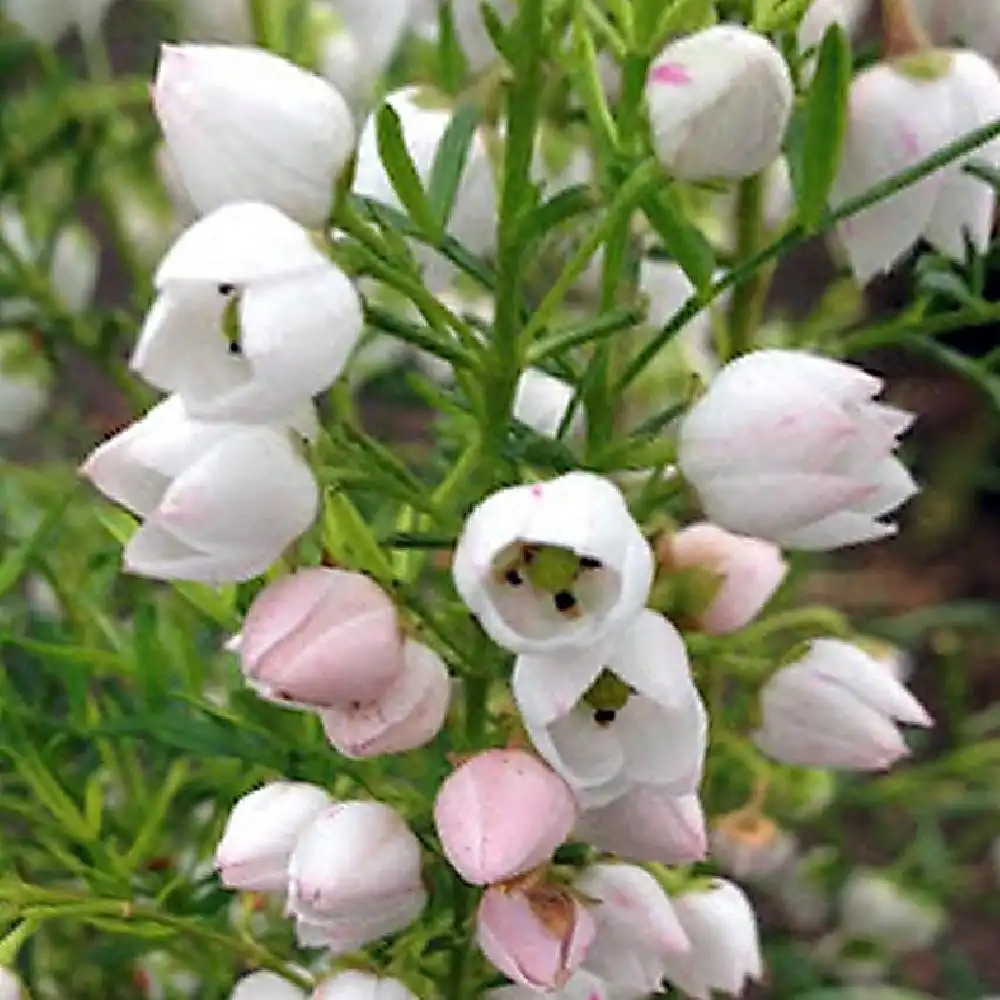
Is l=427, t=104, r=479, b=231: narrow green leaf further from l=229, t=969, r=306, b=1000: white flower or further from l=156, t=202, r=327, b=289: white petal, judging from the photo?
l=229, t=969, r=306, b=1000: white flower

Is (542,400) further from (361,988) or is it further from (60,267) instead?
(60,267)

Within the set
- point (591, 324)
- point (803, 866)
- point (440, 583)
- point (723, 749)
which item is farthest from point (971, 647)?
point (591, 324)

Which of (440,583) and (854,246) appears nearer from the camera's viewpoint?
(854,246)

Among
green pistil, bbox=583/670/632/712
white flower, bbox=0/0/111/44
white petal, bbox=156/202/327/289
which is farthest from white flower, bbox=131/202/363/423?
white flower, bbox=0/0/111/44

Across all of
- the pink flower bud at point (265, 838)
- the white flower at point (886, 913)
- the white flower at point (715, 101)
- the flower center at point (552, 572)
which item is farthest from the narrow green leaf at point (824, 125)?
the white flower at point (886, 913)

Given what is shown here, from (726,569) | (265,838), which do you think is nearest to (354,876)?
(265,838)

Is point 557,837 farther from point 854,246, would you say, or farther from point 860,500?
point 854,246
